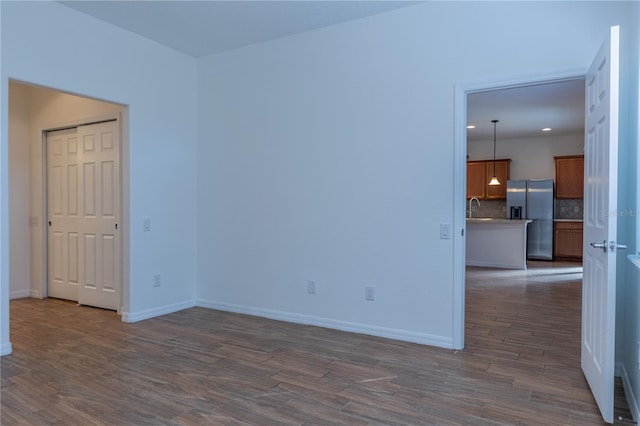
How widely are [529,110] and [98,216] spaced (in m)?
6.45

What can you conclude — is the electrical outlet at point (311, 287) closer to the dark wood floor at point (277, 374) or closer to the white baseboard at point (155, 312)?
the dark wood floor at point (277, 374)

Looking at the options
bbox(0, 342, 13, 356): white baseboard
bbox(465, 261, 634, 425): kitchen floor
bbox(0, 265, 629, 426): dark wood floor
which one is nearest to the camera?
bbox(0, 265, 629, 426): dark wood floor

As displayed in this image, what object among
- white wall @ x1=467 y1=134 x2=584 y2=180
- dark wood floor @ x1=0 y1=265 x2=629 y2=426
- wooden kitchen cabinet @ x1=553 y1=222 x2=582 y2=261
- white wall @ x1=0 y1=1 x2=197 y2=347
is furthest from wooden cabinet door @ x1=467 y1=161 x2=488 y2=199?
white wall @ x1=0 y1=1 x2=197 y2=347

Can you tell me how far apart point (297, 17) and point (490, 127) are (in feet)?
18.9

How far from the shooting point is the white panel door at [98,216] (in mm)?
4449

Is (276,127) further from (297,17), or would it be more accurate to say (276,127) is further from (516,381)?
(516,381)

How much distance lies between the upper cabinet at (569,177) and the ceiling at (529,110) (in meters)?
0.59

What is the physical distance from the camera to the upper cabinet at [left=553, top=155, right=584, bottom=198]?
8789mm

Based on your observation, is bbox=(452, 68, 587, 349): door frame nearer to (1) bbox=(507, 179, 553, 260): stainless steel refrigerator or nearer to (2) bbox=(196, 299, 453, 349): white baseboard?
(2) bbox=(196, 299, 453, 349): white baseboard

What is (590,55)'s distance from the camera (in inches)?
113

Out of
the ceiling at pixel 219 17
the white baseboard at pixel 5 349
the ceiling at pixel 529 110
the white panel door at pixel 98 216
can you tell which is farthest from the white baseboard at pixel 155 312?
the ceiling at pixel 529 110

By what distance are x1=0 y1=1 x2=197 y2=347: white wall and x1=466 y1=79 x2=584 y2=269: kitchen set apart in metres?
4.38

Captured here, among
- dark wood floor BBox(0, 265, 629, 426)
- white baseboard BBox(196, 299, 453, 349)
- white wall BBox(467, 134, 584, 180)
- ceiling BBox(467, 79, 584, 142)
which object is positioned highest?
ceiling BBox(467, 79, 584, 142)

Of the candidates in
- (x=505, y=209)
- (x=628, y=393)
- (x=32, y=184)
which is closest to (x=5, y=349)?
(x=32, y=184)
